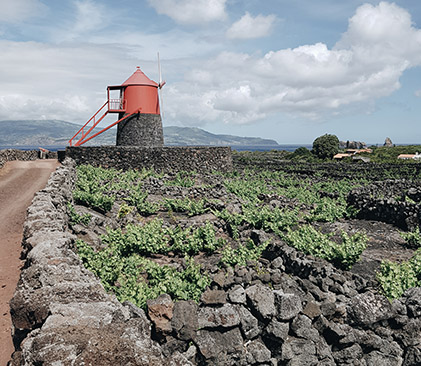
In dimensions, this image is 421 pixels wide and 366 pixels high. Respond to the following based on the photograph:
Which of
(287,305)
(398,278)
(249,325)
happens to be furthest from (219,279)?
(398,278)

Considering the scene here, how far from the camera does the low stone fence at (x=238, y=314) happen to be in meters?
4.01

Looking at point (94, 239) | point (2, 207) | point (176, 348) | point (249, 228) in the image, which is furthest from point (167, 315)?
point (2, 207)

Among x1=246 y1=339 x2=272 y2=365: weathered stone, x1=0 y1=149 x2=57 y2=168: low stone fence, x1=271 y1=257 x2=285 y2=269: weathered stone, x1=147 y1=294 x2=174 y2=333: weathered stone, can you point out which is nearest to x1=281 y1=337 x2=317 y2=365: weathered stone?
x1=246 y1=339 x2=272 y2=365: weathered stone

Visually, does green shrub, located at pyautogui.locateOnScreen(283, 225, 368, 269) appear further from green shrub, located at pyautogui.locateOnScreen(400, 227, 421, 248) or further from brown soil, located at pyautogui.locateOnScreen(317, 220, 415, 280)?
green shrub, located at pyautogui.locateOnScreen(400, 227, 421, 248)

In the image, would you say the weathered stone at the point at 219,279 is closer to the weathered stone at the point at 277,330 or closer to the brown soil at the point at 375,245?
the weathered stone at the point at 277,330

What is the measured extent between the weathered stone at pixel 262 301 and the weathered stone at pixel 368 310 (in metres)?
1.68

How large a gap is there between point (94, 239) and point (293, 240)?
5.17 meters

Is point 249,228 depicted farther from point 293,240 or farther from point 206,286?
point 206,286

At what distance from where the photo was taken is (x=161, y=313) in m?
6.12

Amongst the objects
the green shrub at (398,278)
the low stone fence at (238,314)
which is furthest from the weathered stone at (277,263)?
the green shrub at (398,278)

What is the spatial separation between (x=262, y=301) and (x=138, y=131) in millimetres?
26493

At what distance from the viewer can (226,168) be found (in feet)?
104

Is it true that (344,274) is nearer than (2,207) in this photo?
Yes

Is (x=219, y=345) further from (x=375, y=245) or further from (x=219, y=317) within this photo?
(x=375, y=245)
